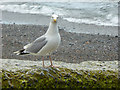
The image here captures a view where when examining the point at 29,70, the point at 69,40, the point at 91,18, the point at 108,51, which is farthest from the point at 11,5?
the point at 29,70

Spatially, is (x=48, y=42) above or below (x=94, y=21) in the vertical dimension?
above

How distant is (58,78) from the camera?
318cm

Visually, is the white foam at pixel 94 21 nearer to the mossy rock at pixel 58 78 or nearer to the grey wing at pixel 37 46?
the mossy rock at pixel 58 78

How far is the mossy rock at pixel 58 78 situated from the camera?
3.10 metres

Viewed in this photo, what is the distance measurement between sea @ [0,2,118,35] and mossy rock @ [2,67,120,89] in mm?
5773

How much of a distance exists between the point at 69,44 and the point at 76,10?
174 inches

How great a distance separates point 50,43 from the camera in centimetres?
313

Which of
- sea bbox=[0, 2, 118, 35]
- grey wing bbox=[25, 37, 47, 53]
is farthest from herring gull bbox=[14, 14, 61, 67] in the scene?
sea bbox=[0, 2, 118, 35]

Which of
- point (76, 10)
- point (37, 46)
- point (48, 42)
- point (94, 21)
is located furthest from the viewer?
point (76, 10)

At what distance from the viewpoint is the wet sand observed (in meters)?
5.54

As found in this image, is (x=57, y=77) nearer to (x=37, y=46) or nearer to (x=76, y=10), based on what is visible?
(x=37, y=46)

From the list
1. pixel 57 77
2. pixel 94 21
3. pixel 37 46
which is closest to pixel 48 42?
pixel 37 46

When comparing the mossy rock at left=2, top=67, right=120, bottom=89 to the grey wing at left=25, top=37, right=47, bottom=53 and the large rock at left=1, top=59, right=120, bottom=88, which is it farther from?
the grey wing at left=25, top=37, right=47, bottom=53

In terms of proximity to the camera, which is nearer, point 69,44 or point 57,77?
point 57,77
